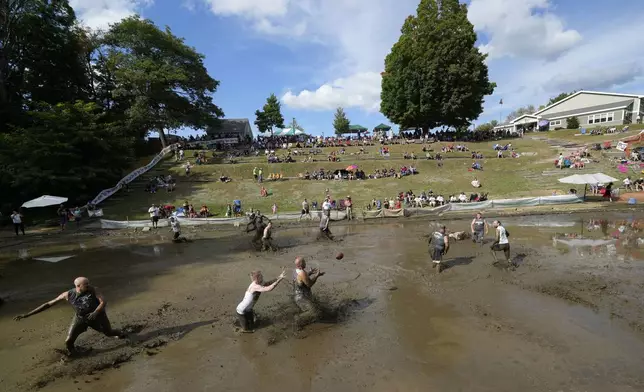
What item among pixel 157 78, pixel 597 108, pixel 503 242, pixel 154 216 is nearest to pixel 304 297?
pixel 503 242

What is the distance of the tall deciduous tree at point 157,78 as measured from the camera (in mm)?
39875

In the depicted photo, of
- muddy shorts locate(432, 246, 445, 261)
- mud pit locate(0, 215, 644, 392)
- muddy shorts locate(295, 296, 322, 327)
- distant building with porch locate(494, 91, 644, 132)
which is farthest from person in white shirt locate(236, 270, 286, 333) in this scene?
distant building with porch locate(494, 91, 644, 132)

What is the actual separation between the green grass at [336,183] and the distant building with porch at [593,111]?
22994mm

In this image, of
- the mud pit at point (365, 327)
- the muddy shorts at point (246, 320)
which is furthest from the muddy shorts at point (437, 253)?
the muddy shorts at point (246, 320)

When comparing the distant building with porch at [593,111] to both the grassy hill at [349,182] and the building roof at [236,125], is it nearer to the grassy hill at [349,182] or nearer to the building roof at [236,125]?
the grassy hill at [349,182]

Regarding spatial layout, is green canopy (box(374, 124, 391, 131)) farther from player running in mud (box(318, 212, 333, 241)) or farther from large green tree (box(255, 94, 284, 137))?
player running in mud (box(318, 212, 333, 241))

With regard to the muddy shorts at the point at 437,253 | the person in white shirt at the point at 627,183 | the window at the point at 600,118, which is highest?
the window at the point at 600,118

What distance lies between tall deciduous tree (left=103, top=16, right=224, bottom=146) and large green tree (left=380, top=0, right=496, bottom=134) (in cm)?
2695

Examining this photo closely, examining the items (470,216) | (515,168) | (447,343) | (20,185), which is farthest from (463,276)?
(20,185)

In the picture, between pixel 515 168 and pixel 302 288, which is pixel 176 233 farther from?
pixel 515 168

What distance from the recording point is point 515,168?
35.2m

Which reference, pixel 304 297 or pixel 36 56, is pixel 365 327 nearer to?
pixel 304 297

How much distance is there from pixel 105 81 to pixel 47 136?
69.1 feet

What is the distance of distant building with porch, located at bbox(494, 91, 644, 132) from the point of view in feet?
174
